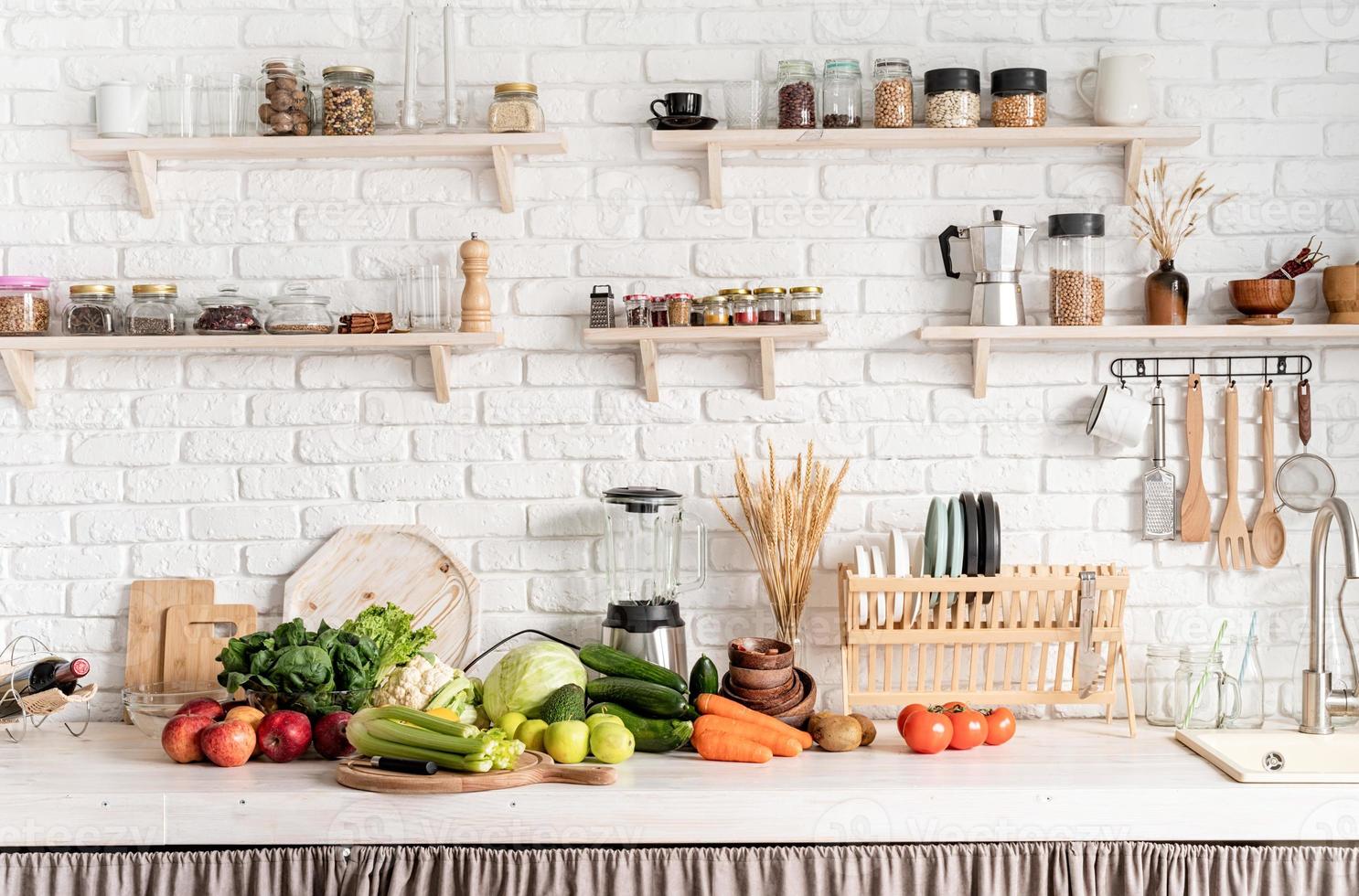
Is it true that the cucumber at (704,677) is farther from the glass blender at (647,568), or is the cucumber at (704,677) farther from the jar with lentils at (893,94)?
the jar with lentils at (893,94)

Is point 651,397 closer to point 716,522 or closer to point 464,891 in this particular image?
point 716,522

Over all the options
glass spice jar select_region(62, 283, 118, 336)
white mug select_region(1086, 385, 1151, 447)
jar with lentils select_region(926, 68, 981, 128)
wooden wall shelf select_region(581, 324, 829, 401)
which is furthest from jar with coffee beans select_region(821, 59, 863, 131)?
glass spice jar select_region(62, 283, 118, 336)

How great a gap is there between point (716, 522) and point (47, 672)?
4.61 feet

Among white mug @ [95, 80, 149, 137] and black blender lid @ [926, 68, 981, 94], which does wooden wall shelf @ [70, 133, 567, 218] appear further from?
black blender lid @ [926, 68, 981, 94]

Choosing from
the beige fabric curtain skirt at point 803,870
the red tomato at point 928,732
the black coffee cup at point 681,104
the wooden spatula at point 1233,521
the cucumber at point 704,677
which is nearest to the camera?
the beige fabric curtain skirt at point 803,870

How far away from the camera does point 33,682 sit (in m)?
2.37

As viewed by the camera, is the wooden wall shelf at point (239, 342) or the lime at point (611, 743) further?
the wooden wall shelf at point (239, 342)

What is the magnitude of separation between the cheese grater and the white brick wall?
0.04 m

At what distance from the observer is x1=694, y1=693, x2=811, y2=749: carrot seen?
86.9 inches

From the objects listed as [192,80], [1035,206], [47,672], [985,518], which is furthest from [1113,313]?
[47,672]

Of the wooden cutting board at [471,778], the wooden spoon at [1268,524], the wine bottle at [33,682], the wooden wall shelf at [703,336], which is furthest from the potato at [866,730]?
the wine bottle at [33,682]

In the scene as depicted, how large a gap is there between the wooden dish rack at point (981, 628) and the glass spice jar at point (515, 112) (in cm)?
114

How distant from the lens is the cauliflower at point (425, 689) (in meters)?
2.24

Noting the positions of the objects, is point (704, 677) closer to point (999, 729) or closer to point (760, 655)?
point (760, 655)
